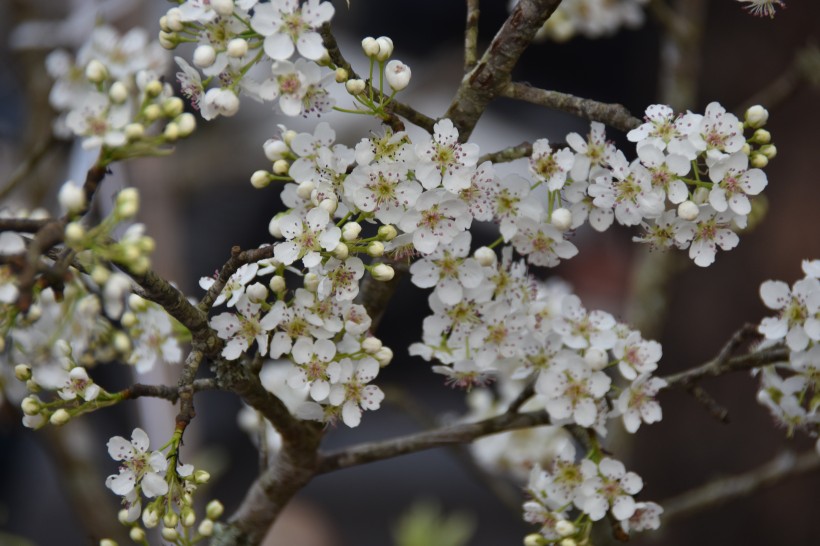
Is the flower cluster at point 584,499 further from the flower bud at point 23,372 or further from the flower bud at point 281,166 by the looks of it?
the flower bud at point 23,372

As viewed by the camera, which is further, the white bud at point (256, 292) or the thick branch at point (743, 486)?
the thick branch at point (743, 486)

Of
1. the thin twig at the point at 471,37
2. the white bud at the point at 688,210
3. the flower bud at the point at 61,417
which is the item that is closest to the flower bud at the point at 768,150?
the white bud at the point at 688,210

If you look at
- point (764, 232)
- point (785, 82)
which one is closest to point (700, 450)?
point (764, 232)

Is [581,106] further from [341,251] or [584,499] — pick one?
[584,499]

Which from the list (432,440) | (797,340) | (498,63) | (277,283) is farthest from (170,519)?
(797,340)

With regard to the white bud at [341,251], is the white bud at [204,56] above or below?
above

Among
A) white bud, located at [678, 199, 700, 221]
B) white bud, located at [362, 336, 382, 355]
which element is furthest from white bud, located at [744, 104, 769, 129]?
white bud, located at [362, 336, 382, 355]
